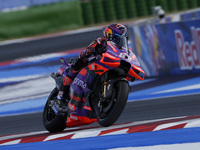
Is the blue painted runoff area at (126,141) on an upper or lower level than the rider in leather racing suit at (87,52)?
lower

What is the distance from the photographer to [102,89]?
5.88 metres

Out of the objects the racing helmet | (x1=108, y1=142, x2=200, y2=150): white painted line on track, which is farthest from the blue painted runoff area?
the racing helmet

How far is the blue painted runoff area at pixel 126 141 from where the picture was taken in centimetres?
479

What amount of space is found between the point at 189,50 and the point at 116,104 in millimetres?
5894

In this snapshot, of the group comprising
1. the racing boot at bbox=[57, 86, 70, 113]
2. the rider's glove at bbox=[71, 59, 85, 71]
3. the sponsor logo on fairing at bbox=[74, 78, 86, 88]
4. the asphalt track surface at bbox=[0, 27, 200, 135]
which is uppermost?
the rider's glove at bbox=[71, 59, 85, 71]

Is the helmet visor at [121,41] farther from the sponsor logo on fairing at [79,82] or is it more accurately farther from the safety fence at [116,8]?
the safety fence at [116,8]

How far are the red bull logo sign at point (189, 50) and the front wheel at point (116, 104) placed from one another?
5.57m

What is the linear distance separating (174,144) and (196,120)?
1174 millimetres

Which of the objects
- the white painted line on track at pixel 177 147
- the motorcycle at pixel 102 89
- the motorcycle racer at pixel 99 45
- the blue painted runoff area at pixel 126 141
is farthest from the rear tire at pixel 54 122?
the white painted line on track at pixel 177 147

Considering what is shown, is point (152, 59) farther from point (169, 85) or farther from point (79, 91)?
point (79, 91)

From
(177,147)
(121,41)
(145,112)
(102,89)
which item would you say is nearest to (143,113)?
(145,112)

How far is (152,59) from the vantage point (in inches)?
470

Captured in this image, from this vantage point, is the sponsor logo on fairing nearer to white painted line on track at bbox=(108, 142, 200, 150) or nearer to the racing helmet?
the racing helmet

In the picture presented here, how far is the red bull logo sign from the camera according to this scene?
1077cm
